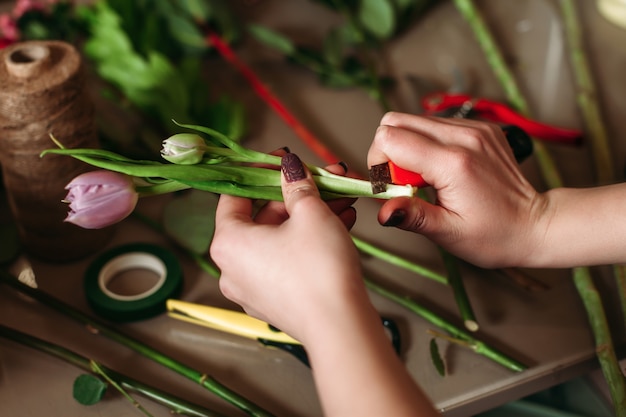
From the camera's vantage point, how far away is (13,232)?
2.49ft

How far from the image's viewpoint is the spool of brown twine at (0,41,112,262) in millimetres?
654

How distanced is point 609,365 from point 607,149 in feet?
1.09

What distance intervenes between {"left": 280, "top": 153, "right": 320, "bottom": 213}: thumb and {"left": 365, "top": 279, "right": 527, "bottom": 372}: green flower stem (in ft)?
0.72

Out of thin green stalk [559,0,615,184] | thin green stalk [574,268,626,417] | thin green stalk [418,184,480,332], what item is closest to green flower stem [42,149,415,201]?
thin green stalk [418,184,480,332]

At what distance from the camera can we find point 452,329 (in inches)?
26.6

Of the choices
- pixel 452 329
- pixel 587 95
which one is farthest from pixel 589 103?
pixel 452 329

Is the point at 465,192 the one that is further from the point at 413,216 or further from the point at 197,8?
the point at 197,8

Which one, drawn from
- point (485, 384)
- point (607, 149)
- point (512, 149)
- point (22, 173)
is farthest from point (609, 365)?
point (22, 173)

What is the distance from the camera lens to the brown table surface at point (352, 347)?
2.10ft

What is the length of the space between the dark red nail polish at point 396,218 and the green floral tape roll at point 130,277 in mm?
278

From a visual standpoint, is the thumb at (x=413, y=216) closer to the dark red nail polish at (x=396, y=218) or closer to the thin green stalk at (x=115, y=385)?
the dark red nail polish at (x=396, y=218)

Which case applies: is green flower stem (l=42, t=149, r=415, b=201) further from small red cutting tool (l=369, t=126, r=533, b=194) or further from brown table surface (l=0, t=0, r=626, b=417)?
brown table surface (l=0, t=0, r=626, b=417)

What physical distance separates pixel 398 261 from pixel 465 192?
0.18 m

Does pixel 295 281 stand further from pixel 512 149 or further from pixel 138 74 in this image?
pixel 138 74
